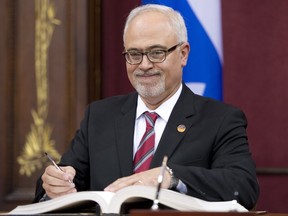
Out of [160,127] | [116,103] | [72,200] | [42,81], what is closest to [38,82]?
[42,81]

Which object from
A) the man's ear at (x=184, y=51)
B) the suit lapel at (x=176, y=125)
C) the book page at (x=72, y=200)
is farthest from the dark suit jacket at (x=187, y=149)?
the book page at (x=72, y=200)

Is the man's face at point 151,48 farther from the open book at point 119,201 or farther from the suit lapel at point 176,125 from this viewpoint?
the open book at point 119,201

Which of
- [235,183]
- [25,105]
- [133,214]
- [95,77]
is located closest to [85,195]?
[133,214]

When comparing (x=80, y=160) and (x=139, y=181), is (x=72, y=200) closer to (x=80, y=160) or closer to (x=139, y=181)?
(x=139, y=181)

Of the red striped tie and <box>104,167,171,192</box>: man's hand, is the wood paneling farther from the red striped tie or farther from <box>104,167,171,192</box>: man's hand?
<box>104,167,171,192</box>: man's hand

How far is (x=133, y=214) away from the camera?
56.4 inches

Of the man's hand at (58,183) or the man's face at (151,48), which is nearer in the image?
the man's hand at (58,183)

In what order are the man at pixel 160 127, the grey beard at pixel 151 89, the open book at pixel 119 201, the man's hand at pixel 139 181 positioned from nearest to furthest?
the open book at pixel 119 201 < the man's hand at pixel 139 181 < the man at pixel 160 127 < the grey beard at pixel 151 89

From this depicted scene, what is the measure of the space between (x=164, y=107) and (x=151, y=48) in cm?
23

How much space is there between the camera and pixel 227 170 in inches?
86.7

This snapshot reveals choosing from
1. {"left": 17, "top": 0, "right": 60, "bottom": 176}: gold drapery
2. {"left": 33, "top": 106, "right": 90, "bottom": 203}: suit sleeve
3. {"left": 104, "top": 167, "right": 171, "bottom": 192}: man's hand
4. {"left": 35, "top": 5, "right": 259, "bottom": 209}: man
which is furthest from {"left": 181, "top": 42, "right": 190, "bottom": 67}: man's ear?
{"left": 17, "top": 0, "right": 60, "bottom": 176}: gold drapery

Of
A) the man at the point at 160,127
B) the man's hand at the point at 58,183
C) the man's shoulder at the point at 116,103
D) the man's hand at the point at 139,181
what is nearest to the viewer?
the man's hand at the point at 139,181

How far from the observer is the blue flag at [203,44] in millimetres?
3387

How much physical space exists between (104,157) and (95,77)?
139cm
